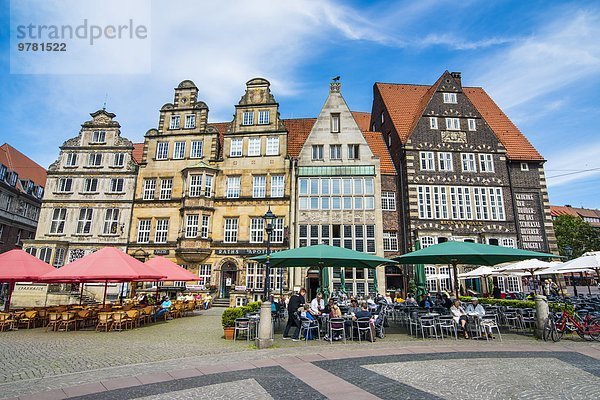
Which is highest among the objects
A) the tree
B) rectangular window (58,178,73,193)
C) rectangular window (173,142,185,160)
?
rectangular window (173,142,185,160)

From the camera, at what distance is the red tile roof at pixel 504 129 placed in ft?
96.1

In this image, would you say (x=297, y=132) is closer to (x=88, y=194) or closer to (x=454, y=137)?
(x=454, y=137)

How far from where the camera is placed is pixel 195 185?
2811 centimetres

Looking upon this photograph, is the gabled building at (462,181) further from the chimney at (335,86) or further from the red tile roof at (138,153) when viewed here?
the red tile roof at (138,153)

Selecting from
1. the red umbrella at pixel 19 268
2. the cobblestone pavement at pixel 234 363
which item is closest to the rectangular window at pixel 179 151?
the red umbrella at pixel 19 268

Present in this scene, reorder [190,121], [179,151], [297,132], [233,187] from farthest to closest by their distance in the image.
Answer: [297,132] < [190,121] < [179,151] < [233,187]

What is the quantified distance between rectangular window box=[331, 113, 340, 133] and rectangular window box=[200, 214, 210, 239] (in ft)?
41.4

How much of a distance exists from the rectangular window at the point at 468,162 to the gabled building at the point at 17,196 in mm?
44491

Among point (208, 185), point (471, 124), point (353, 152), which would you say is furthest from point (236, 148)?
point (471, 124)

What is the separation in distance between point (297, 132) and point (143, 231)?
16.1 m

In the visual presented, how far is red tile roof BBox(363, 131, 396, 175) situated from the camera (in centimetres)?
2930

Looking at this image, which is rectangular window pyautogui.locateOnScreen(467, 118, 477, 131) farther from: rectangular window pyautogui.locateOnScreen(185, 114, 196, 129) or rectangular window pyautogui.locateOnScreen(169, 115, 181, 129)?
rectangular window pyautogui.locateOnScreen(169, 115, 181, 129)

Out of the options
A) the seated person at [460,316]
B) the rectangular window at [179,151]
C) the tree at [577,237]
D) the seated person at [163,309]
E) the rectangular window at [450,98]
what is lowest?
the seated person at [163,309]

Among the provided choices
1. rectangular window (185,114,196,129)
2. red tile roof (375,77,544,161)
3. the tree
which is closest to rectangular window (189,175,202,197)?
rectangular window (185,114,196,129)
